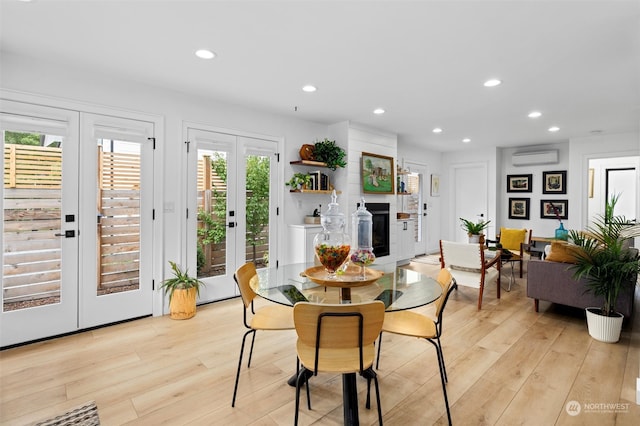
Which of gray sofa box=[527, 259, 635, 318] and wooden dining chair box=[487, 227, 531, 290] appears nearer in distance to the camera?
gray sofa box=[527, 259, 635, 318]

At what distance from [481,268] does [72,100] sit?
15.1 feet

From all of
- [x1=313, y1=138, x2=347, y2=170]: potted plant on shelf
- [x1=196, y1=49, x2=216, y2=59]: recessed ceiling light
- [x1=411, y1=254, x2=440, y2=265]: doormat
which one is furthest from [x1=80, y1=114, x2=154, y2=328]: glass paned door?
[x1=411, y1=254, x2=440, y2=265]: doormat

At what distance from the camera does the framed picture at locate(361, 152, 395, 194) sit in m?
5.38

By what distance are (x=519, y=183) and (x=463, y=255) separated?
443 centimetres

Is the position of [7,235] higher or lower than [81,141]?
lower

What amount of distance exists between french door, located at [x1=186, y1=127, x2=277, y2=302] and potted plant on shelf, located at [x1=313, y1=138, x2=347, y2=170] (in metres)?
0.64

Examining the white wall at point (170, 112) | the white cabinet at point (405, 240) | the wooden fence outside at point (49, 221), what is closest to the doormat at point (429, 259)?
the white cabinet at point (405, 240)

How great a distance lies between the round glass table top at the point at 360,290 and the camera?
1909 mm

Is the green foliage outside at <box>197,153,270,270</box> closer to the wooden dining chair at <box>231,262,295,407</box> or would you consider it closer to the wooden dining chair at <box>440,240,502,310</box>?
the wooden dining chair at <box>231,262,295,407</box>

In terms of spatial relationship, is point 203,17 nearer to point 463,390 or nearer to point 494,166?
point 463,390

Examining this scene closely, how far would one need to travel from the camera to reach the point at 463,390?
2244 millimetres

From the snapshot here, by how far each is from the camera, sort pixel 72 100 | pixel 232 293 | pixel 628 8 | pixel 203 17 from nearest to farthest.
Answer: pixel 628 8 → pixel 203 17 → pixel 72 100 → pixel 232 293

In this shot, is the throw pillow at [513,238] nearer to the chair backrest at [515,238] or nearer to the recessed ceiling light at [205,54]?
the chair backrest at [515,238]

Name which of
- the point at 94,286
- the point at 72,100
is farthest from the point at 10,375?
the point at 72,100
